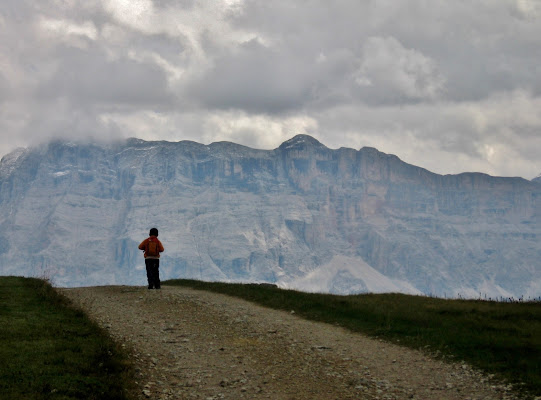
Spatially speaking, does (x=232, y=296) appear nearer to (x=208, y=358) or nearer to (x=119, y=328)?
(x=119, y=328)

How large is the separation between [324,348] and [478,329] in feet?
19.2

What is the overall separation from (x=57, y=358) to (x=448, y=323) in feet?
43.7

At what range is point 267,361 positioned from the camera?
16.6 meters

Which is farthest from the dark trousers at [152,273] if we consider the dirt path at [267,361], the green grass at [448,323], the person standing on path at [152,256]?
the dirt path at [267,361]

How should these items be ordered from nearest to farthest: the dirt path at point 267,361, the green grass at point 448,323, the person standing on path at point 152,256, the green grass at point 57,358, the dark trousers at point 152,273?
the green grass at point 57,358 < the dirt path at point 267,361 < the green grass at point 448,323 < the person standing on path at point 152,256 < the dark trousers at point 152,273

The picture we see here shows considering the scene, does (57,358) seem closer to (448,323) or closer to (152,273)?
(448,323)

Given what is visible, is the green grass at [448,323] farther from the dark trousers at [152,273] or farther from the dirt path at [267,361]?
the dark trousers at [152,273]

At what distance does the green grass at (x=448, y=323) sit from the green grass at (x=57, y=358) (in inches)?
357

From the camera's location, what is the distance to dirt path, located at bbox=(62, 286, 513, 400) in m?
14.4

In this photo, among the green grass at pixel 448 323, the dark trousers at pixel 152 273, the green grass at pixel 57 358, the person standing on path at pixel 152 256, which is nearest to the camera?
the green grass at pixel 57 358

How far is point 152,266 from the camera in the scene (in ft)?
107

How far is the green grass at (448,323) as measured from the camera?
16.9 metres

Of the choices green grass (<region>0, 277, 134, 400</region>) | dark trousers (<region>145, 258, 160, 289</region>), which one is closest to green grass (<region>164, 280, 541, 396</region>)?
dark trousers (<region>145, 258, 160, 289</region>)

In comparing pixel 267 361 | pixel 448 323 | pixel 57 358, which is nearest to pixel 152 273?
pixel 448 323
